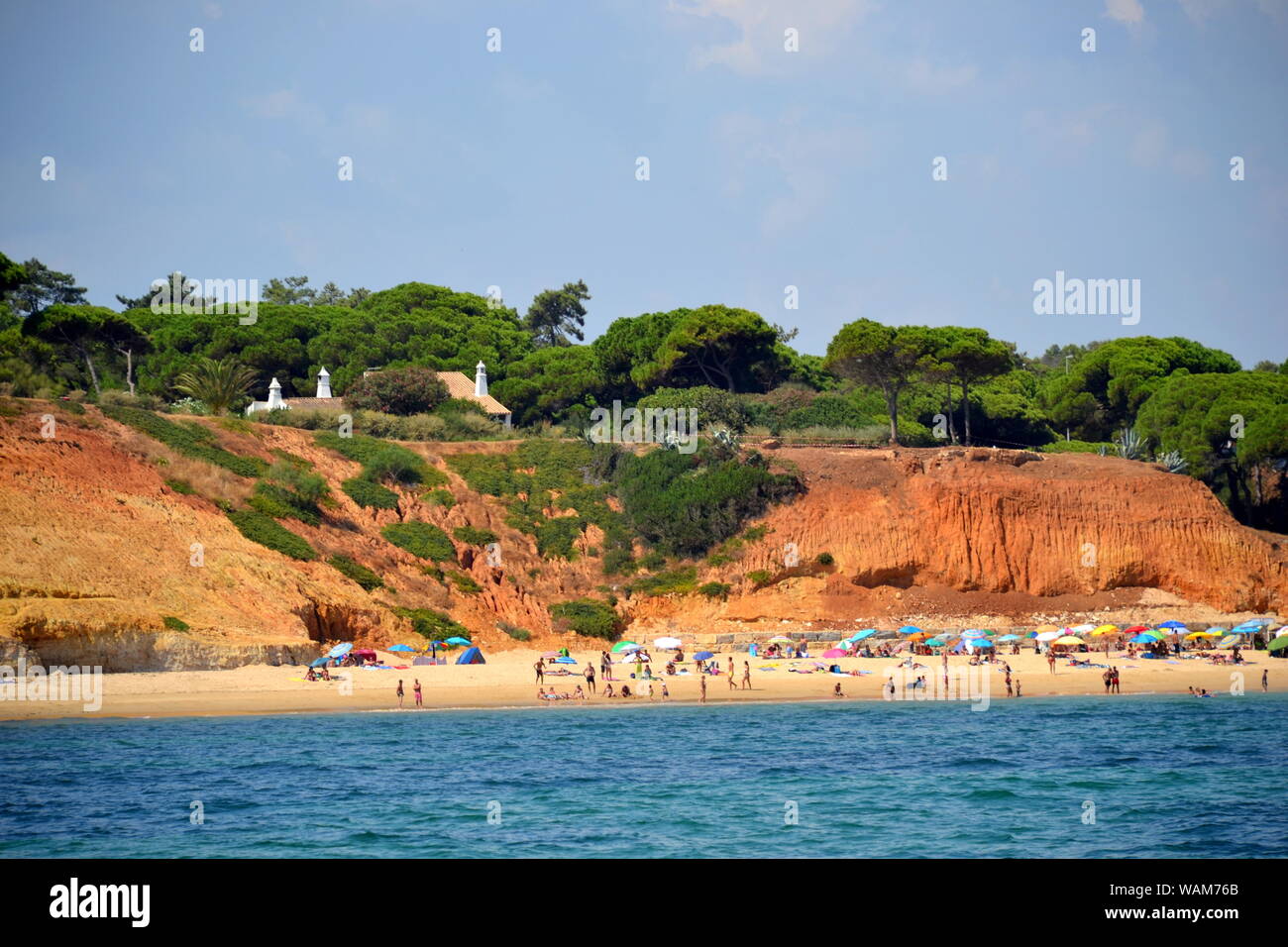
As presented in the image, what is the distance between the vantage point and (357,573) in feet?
157

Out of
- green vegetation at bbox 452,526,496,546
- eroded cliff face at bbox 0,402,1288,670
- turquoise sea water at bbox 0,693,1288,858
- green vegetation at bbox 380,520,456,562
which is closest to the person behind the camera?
turquoise sea water at bbox 0,693,1288,858

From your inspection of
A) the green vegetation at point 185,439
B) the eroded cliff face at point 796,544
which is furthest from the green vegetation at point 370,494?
the green vegetation at point 185,439

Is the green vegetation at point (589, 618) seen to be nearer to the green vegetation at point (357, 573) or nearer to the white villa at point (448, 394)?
the green vegetation at point (357, 573)

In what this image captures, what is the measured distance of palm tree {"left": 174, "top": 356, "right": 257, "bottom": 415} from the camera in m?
61.3

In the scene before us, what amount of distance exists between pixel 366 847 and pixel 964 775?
12.8 meters

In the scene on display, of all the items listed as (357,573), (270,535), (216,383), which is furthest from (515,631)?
(216,383)

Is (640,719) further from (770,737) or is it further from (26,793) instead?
(26,793)

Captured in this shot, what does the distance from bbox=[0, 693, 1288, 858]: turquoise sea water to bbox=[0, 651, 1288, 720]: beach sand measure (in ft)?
3.04

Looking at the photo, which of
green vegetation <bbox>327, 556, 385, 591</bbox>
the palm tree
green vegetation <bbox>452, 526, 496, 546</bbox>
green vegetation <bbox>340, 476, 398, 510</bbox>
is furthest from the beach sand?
the palm tree

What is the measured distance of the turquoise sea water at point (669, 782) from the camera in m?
20.7

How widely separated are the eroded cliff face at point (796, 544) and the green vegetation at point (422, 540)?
598 millimetres

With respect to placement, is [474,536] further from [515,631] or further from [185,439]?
[185,439]

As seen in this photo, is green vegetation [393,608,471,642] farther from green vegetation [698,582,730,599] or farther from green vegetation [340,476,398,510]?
green vegetation [698,582,730,599]
